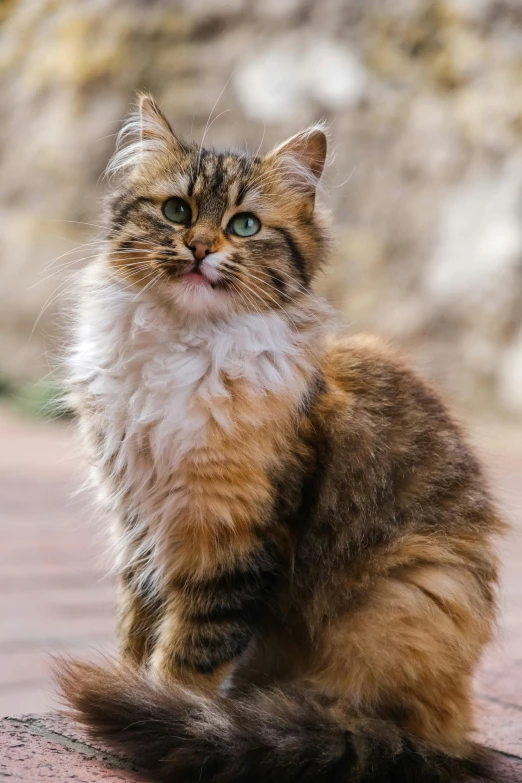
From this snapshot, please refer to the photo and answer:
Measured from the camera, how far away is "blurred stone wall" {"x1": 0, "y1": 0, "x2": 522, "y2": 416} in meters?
6.38

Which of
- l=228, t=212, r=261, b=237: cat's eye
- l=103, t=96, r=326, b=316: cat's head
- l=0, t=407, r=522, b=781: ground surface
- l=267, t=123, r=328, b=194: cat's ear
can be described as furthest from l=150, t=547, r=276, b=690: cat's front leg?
l=267, t=123, r=328, b=194: cat's ear

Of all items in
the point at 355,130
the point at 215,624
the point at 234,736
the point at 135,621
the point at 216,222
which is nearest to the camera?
the point at 234,736

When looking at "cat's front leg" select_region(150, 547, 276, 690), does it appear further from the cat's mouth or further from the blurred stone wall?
the blurred stone wall

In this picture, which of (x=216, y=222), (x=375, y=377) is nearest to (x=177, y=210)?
(x=216, y=222)

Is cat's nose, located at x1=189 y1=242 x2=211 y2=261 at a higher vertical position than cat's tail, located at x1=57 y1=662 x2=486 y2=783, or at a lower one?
higher

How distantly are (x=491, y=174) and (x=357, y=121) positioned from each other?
1007 mm

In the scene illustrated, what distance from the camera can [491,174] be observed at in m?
6.55

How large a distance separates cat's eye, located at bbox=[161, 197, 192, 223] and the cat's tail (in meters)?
0.85

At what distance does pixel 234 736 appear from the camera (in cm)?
148

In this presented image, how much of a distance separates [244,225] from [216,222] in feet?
0.25

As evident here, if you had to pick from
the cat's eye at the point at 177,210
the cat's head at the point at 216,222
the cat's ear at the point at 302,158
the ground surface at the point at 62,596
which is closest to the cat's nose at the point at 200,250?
the cat's head at the point at 216,222

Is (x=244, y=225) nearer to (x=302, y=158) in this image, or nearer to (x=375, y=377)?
(x=302, y=158)

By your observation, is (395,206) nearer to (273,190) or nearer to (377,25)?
(377,25)

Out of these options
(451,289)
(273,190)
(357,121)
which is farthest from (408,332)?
(273,190)
